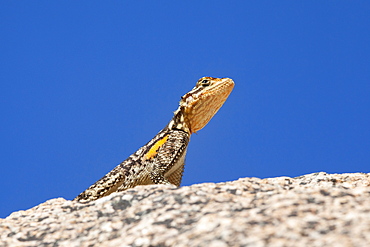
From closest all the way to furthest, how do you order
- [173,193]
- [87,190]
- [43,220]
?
[173,193] → [43,220] → [87,190]

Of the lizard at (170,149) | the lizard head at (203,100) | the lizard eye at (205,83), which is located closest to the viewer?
the lizard at (170,149)

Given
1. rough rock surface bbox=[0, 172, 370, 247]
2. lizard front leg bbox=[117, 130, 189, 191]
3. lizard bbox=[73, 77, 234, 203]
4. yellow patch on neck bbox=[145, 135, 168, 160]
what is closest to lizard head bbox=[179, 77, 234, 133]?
lizard bbox=[73, 77, 234, 203]

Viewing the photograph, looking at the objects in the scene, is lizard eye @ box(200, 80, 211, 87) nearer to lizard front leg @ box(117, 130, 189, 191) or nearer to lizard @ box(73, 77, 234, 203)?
lizard @ box(73, 77, 234, 203)

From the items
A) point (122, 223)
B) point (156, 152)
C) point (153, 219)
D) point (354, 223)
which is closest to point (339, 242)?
point (354, 223)

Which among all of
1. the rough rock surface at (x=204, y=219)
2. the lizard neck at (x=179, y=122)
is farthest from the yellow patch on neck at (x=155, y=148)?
the rough rock surface at (x=204, y=219)

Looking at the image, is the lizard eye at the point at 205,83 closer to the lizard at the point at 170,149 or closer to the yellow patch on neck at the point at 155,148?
the lizard at the point at 170,149

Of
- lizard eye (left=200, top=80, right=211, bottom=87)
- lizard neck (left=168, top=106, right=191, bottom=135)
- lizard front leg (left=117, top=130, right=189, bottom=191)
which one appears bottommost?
lizard front leg (left=117, top=130, right=189, bottom=191)

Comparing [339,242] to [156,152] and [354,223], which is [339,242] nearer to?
[354,223]
